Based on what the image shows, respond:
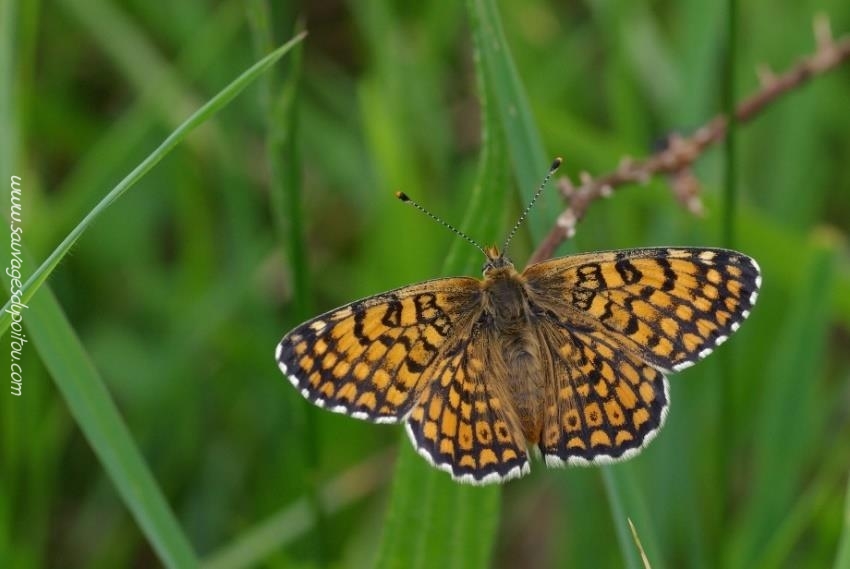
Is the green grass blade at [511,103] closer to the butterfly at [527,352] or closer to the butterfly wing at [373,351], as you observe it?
the butterfly at [527,352]

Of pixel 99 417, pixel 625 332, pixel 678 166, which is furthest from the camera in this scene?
pixel 625 332

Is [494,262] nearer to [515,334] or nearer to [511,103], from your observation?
[515,334]

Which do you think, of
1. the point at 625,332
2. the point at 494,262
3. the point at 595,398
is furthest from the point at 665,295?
the point at 494,262

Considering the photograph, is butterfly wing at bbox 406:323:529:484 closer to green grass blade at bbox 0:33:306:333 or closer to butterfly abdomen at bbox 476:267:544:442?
butterfly abdomen at bbox 476:267:544:442

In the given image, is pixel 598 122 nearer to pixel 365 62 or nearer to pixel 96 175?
pixel 365 62

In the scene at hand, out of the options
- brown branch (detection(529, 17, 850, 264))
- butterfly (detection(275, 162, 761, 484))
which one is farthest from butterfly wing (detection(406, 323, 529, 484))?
brown branch (detection(529, 17, 850, 264))
